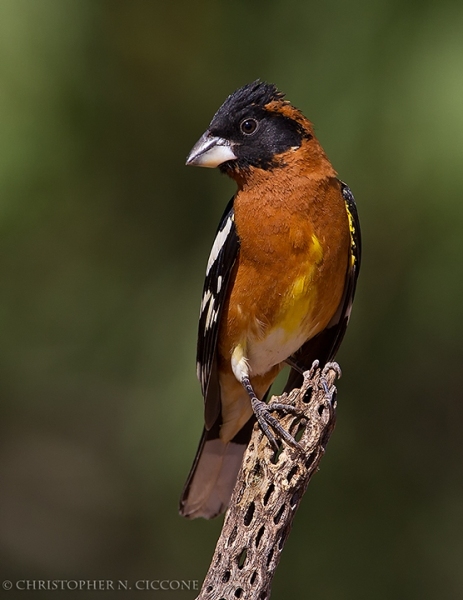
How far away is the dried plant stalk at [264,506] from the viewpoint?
2.84 meters

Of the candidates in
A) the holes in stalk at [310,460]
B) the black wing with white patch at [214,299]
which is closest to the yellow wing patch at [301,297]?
the black wing with white patch at [214,299]

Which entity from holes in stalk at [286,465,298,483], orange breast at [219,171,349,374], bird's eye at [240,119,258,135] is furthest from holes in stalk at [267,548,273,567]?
bird's eye at [240,119,258,135]

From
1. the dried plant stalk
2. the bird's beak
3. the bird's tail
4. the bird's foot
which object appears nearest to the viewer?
the dried plant stalk

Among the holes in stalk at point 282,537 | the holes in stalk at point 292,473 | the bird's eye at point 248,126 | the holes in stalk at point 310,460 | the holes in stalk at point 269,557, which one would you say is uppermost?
the bird's eye at point 248,126

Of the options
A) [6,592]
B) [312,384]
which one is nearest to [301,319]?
[312,384]

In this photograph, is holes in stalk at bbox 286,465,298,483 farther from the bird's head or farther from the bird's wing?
the bird's head

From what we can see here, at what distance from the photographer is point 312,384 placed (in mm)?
3131

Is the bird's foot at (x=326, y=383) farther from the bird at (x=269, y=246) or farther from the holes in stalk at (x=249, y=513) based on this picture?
the holes in stalk at (x=249, y=513)

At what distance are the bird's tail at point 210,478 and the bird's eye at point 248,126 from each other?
1.29m

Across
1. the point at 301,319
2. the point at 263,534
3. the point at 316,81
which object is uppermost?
the point at 316,81

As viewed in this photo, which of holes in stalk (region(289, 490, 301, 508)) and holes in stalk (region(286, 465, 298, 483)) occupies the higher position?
holes in stalk (region(286, 465, 298, 483))

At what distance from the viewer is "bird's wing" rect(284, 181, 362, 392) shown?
12.2ft

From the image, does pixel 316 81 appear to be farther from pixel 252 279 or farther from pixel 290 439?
pixel 290 439

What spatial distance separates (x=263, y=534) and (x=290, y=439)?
320mm
